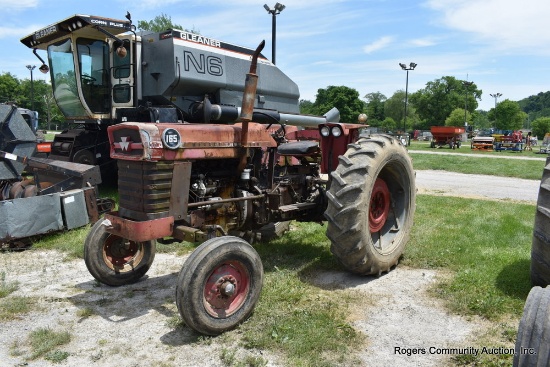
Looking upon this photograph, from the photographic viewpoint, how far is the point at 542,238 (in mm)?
3514

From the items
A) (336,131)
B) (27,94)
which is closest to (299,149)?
(336,131)

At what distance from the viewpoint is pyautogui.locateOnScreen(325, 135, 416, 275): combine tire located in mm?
4215

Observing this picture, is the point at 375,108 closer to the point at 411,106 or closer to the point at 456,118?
the point at 411,106

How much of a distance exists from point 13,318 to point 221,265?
1.88 m

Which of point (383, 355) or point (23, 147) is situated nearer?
point (383, 355)

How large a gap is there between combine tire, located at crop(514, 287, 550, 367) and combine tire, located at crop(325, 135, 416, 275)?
76.0 inches

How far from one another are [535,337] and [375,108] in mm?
85210

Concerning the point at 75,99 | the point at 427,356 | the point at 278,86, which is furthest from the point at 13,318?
the point at 278,86

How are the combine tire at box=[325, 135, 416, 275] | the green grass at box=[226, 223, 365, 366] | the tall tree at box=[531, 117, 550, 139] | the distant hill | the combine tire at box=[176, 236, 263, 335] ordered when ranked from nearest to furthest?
the green grass at box=[226, 223, 365, 366] → the combine tire at box=[176, 236, 263, 335] → the combine tire at box=[325, 135, 416, 275] → the tall tree at box=[531, 117, 550, 139] → the distant hill

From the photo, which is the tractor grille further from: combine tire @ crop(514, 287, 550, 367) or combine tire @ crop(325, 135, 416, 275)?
combine tire @ crop(514, 287, 550, 367)

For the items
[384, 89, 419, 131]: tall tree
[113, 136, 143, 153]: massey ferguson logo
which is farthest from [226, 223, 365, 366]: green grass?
[384, 89, 419, 131]: tall tree

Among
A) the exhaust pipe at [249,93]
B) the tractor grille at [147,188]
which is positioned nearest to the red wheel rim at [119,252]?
the tractor grille at [147,188]

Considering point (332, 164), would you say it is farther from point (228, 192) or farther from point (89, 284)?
point (89, 284)

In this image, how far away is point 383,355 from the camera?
3.11 metres
